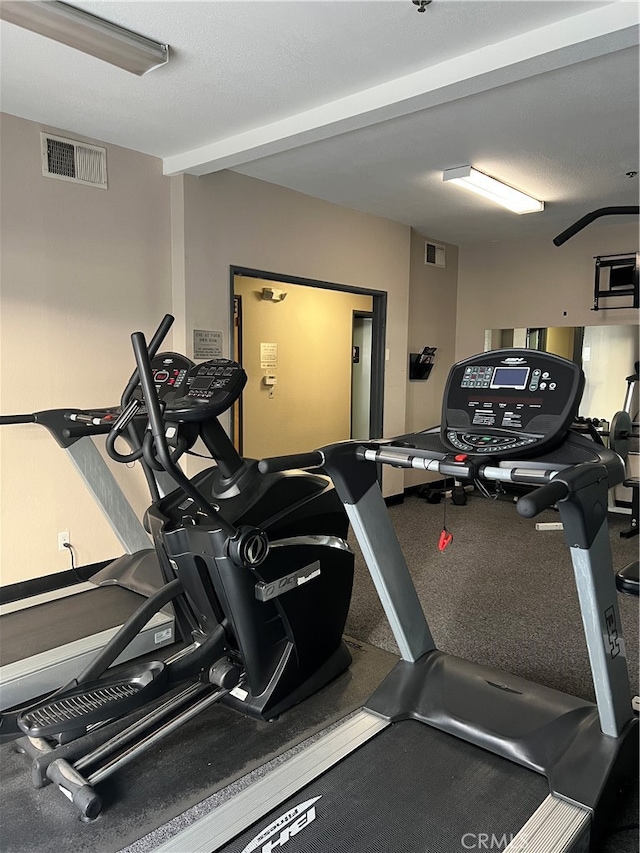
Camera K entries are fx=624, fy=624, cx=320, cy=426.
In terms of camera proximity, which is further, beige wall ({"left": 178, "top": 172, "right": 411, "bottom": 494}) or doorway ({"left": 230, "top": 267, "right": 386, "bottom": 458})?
doorway ({"left": 230, "top": 267, "right": 386, "bottom": 458})

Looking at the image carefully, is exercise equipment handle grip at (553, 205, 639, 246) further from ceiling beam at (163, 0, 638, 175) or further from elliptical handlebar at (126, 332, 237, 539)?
elliptical handlebar at (126, 332, 237, 539)

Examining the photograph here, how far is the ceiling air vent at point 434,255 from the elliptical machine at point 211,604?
14.5 ft

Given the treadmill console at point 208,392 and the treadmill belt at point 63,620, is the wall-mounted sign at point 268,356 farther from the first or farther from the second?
the treadmill console at point 208,392

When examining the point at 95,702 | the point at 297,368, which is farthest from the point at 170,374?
the point at 297,368

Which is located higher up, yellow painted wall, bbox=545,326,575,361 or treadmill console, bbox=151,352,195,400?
yellow painted wall, bbox=545,326,575,361

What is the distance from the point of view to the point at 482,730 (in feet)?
6.89

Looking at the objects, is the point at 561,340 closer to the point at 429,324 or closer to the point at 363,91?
the point at 429,324

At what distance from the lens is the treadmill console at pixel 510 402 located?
191 centimetres

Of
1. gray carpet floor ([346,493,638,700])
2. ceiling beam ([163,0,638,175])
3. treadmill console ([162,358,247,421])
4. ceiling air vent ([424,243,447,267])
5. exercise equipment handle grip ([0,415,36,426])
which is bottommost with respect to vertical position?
gray carpet floor ([346,493,638,700])

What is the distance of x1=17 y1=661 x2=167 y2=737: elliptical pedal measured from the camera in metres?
1.93

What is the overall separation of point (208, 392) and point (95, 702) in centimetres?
114

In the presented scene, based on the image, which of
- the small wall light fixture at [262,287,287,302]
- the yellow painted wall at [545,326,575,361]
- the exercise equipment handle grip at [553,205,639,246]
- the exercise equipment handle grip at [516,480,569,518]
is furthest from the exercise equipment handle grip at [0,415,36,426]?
the yellow painted wall at [545,326,575,361]

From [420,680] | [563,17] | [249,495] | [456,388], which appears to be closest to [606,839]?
[420,680]

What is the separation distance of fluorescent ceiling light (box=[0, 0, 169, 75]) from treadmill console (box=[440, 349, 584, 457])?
182cm
